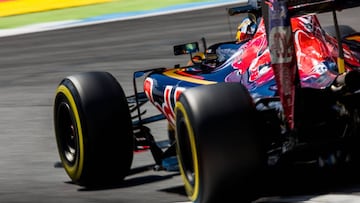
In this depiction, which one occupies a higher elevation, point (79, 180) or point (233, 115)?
point (233, 115)

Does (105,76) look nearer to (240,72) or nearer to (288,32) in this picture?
(240,72)

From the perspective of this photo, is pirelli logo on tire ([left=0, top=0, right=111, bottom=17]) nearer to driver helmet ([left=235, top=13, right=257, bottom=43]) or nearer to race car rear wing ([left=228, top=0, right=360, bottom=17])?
driver helmet ([left=235, top=13, right=257, bottom=43])

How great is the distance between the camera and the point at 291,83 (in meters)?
6.15

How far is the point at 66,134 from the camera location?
793 cm

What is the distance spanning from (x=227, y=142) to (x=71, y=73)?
9.43m

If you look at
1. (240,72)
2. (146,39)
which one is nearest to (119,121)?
(240,72)

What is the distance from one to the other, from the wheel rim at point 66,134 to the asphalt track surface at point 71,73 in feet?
0.75

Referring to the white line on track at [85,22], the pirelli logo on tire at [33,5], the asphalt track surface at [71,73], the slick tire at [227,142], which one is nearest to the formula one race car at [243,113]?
the slick tire at [227,142]

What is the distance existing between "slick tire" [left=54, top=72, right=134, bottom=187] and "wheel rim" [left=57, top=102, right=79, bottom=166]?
17 centimetres

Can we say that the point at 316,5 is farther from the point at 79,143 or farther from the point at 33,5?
the point at 33,5

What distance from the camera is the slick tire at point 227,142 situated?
5805 mm

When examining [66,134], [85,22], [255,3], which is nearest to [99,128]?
[66,134]

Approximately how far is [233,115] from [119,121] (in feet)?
5.40

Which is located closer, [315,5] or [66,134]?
[315,5]
